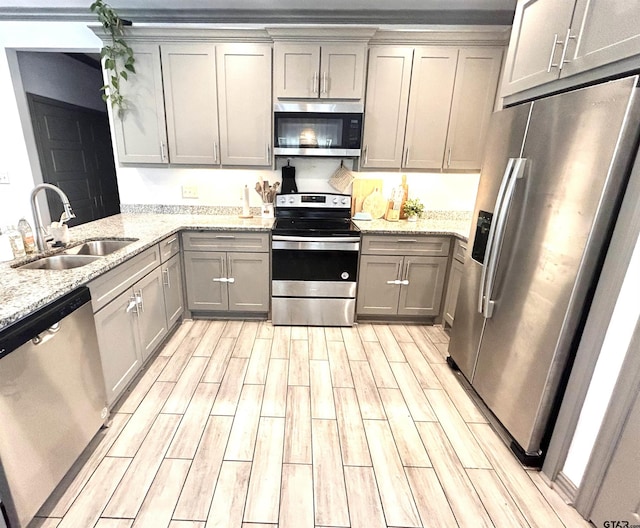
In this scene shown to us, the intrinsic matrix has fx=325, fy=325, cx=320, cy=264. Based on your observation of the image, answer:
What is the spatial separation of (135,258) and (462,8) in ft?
10.9

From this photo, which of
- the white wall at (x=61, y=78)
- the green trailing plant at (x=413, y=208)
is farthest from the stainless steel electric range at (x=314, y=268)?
the white wall at (x=61, y=78)

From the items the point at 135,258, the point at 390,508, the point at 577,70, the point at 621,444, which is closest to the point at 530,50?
the point at 577,70

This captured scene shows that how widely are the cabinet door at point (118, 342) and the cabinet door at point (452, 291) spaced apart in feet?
8.02

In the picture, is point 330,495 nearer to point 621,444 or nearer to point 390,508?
point 390,508

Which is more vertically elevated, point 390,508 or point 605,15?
point 605,15

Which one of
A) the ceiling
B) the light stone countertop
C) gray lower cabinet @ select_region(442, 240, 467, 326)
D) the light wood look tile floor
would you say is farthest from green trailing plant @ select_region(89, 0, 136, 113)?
gray lower cabinet @ select_region(442, 240, 467, 326)

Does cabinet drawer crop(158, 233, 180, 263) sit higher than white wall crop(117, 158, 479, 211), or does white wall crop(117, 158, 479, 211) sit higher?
white wall crop(117, 158, 479, 211)

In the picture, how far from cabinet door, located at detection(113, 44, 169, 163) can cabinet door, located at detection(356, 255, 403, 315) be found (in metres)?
2.09

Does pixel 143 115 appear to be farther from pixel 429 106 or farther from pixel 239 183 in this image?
pixel 429 106

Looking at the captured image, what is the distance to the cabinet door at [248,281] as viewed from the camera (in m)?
2.90

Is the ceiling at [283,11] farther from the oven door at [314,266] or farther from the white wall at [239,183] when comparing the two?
the oven door at [314,266]

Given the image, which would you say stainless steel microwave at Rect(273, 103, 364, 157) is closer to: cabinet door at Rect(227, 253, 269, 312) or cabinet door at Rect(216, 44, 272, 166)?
cabinet door at Rect(216, 44, 272, 166)

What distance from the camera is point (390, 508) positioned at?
1.43 metres

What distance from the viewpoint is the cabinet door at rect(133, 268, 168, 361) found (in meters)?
2.17
